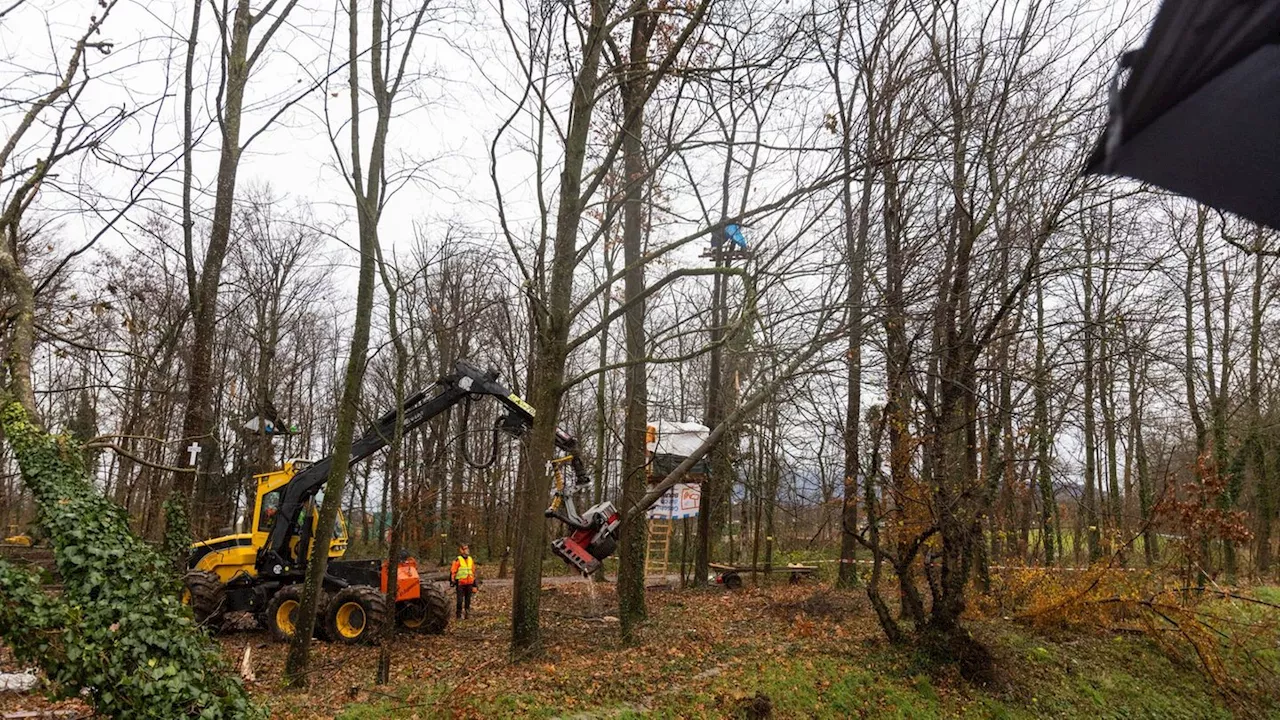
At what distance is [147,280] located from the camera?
861 inches

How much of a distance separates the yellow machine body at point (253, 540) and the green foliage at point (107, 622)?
5720 mm

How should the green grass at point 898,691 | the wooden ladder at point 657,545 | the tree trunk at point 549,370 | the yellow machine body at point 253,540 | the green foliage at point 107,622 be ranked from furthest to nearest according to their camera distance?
the wooden ladder at point 657,545 → the yellow machine body at point 253,540 → the tree trunk at point 549,370 → the green grass at point 898,691 → the green foliage at point 107,622

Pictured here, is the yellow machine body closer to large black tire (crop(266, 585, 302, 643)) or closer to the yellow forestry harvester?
the yellow forestry harvester

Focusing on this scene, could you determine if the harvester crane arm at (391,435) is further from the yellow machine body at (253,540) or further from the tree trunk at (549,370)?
the tree trunk at (549,370)

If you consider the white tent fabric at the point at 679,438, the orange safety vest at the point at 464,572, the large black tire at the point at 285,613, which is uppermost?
the white tent fabric at the point at 679,438

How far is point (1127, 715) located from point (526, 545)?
7.45 meters

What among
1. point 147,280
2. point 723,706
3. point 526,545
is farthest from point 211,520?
point 723,706

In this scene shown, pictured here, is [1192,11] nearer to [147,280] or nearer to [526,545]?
[526,545]

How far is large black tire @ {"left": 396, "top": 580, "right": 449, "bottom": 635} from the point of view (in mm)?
12367

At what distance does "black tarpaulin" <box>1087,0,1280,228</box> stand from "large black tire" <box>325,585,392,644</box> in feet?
39.1

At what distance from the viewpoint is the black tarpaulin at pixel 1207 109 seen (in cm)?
148

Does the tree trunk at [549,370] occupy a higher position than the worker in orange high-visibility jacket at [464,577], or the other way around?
the tree trunk at [549,370]

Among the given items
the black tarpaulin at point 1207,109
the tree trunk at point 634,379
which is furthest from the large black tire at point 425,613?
the black tarpaulin at point 1207,109

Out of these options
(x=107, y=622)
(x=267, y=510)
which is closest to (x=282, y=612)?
(x=267, y=510)
